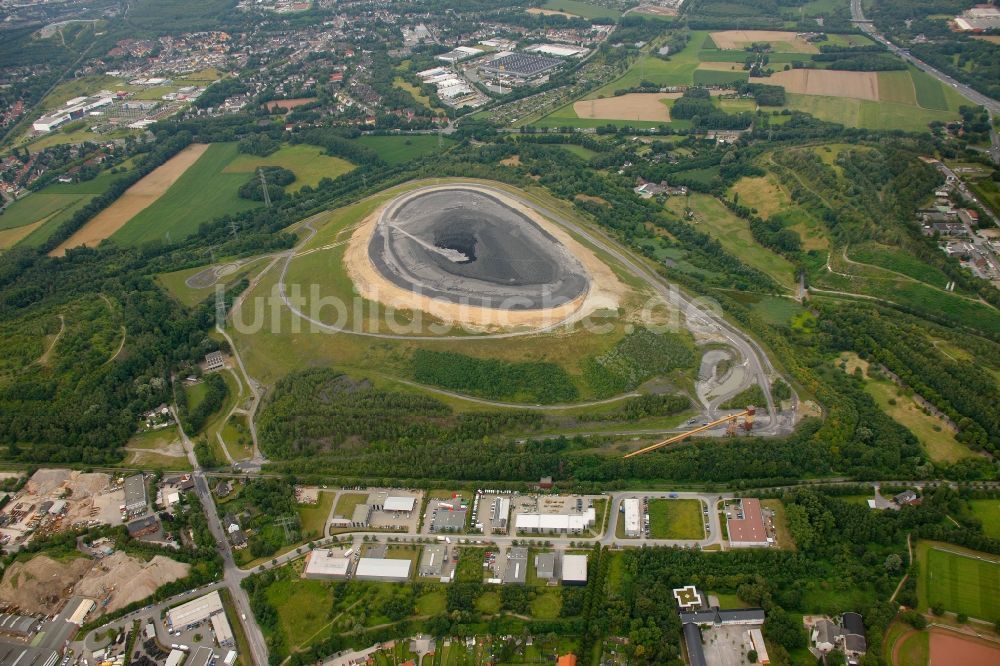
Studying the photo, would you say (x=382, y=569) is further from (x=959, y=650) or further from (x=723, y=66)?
(x=723, y=66)

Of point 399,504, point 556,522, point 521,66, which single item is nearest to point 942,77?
point 521,66

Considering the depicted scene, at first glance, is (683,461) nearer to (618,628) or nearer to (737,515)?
(737,515)

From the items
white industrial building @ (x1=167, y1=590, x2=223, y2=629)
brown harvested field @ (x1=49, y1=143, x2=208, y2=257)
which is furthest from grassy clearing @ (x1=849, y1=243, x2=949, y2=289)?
brown harvested field @ (x1=49, y1=143, x2=208, y2=257)

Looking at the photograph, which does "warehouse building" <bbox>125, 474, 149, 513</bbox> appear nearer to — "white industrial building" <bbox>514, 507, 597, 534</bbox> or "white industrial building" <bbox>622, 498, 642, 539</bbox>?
"white industrial building" <bbox>514, 507, 597, 534</bbox>

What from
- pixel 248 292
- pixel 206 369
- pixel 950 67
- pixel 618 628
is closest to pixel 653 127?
pixel 950 67

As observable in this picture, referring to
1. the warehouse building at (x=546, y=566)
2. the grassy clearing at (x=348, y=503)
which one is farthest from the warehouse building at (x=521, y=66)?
the warehouse building at (x=546, y=566)
